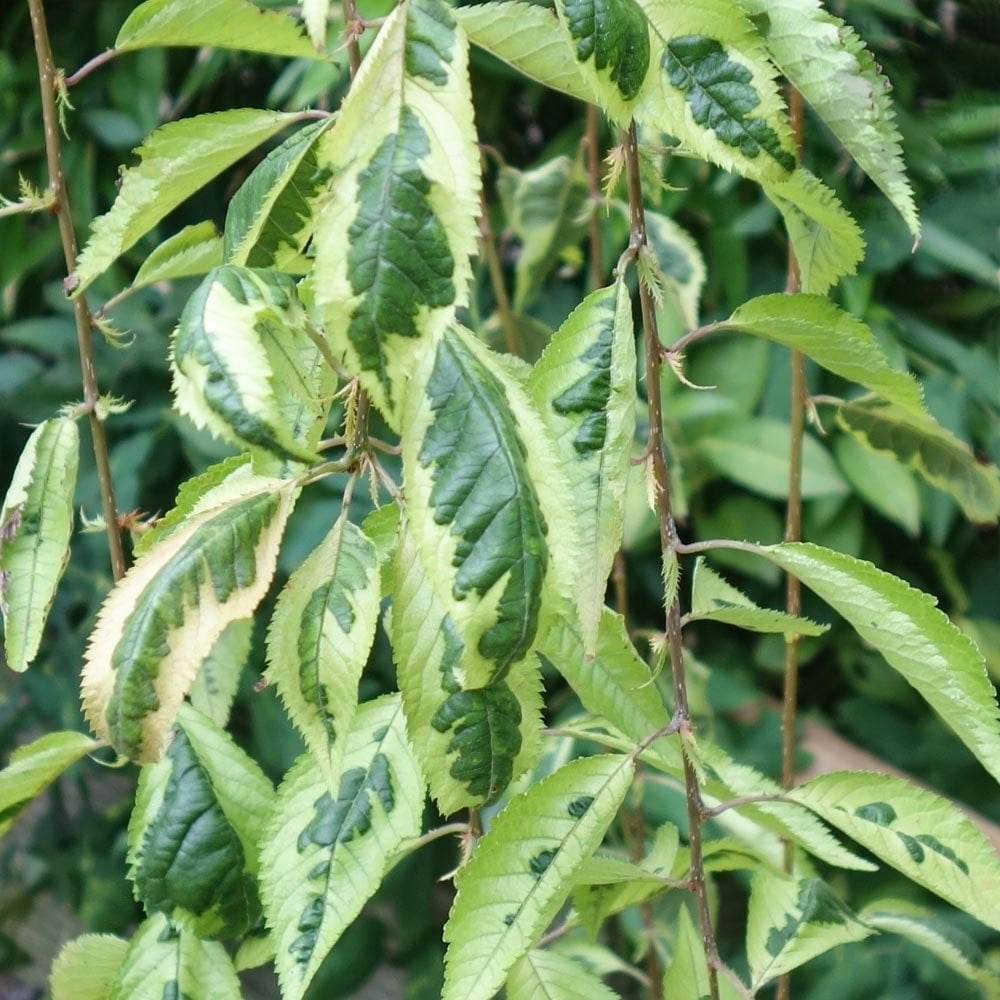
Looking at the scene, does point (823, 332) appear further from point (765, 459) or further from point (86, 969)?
point (765, 459)

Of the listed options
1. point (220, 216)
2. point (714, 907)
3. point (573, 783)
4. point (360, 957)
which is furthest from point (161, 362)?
point (573, 783)

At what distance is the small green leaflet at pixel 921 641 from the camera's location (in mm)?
308

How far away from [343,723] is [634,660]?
109 millimetres

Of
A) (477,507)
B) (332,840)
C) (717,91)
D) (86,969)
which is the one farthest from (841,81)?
(86,969)

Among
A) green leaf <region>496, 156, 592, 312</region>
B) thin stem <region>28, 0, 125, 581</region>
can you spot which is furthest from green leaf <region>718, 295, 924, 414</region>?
green leaf <region>496, 156, 592, 312</region>

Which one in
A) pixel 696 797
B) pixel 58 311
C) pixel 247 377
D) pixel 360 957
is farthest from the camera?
pixel 58 311

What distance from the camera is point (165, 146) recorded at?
33 cm

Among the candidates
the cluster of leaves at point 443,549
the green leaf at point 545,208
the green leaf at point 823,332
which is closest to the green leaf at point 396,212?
the cluster of leaves at point 443,549

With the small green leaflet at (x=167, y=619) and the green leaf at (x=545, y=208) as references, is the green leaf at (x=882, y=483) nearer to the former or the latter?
the green leaf at (x=545, y=208)

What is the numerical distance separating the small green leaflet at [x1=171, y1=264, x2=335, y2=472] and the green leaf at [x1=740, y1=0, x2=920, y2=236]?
0.14 metres

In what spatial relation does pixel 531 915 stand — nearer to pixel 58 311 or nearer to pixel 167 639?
pixel 167 639

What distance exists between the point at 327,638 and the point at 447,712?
0.13 ft

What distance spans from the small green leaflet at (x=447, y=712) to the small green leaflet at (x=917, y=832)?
13 cm

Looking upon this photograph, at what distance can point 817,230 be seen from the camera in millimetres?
335
